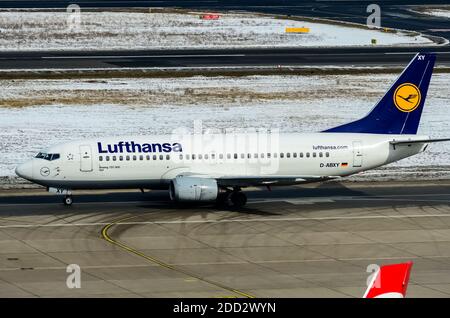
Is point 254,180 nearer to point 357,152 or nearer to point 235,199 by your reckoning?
point 235,199

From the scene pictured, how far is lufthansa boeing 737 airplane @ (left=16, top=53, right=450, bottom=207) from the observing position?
51.3 m

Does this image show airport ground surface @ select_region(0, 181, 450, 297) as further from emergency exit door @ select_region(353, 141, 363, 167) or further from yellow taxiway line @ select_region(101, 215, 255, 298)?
emergency exit door @ select_region(353, 141, 363, 167)

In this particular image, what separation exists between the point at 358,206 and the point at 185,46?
6188 centimetres

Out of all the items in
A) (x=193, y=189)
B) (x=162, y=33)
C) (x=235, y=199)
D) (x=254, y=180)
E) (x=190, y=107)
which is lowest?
(x=235, y=199)

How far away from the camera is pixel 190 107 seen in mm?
79500

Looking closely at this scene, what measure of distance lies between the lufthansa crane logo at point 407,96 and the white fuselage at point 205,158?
1943 mm

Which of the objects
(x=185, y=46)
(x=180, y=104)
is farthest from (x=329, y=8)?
(x=180, y=104)

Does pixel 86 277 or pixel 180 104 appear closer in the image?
pixel 86 277

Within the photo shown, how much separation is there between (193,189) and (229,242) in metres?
5.92

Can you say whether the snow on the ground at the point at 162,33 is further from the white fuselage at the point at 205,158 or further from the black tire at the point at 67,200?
the white fuselage at the point at 205,158

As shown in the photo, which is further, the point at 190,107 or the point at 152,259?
the point at 190,107

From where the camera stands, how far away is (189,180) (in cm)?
5081

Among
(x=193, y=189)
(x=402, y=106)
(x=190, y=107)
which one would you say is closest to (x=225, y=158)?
(x=193, y=189)

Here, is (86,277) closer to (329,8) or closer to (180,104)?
(180,104)
